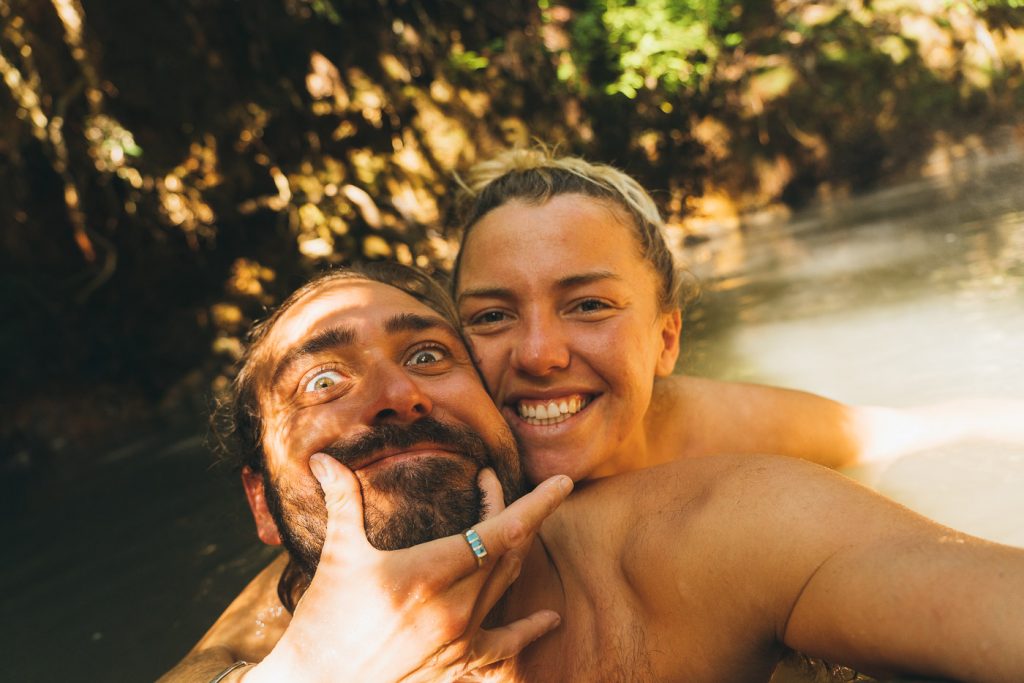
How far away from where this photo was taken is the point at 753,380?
14.9ft

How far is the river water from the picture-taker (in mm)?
2869

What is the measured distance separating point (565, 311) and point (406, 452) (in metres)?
0.84

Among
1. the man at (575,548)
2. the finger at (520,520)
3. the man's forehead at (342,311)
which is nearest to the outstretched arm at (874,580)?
the man at (575,548)

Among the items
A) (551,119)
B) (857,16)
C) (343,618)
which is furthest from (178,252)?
(857,16)

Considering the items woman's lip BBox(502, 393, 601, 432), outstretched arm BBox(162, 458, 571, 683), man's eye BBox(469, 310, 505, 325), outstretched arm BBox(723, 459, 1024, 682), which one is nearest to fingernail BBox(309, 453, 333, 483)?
outstretched arm BBox(162, 458, 571, 683)

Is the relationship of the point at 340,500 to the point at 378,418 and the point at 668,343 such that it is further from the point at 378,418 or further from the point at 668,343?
the point at 668,343

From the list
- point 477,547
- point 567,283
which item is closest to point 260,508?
point 477,547

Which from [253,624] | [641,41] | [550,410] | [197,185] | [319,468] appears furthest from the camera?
[641,41]

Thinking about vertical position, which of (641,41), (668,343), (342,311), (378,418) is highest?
(641,41)

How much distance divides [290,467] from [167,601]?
1975 millimetres

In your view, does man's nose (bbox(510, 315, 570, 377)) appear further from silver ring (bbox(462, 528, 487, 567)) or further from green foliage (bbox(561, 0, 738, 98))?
green foliage (bbox(561, 0, 738, 98))

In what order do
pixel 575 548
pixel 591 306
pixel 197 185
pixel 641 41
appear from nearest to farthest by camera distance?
1. pixel 575 548
2. pixel 591 306
3. pixel 197 185
4. pixel 641 41

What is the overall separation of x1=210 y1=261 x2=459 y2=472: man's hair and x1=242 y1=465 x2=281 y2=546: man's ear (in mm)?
41

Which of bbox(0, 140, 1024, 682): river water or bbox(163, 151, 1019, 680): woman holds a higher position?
bbox(163, 151, 1019, 680): woman
